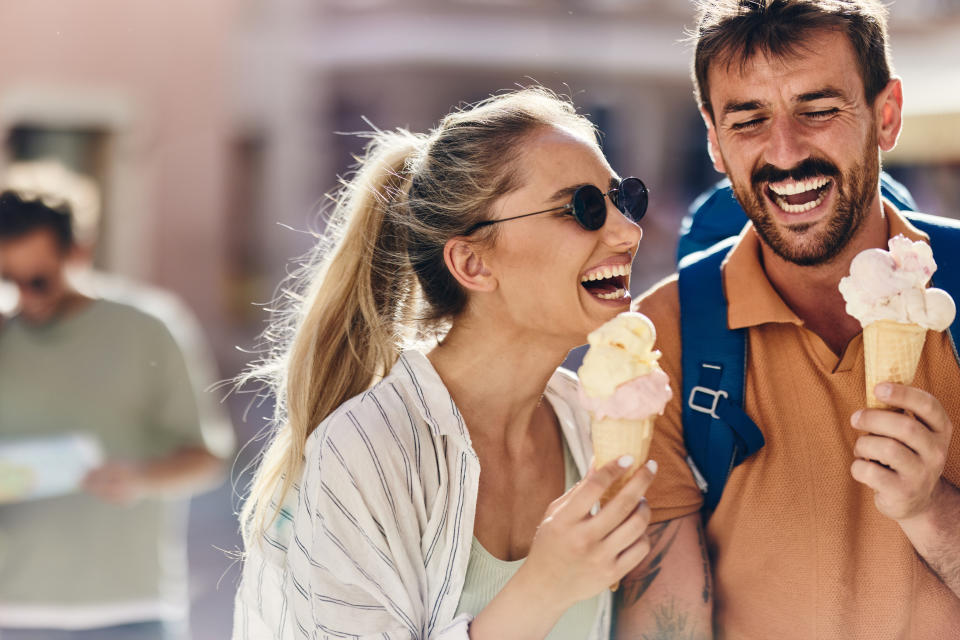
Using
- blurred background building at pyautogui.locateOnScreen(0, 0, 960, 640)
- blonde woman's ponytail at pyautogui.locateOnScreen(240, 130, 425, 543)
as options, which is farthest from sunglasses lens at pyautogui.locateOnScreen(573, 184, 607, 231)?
blurred background building at pyautogui.locateOnScreen(0, 0, 960, 640)

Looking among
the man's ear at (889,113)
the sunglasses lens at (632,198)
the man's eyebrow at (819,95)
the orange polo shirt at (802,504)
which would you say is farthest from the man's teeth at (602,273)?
the man's ear at (889,113)

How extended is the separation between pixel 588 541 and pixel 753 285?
0.85 meters

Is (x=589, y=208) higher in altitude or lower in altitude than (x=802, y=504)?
higher

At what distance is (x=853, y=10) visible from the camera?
2500mm

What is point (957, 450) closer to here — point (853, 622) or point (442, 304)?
point (853, 622)

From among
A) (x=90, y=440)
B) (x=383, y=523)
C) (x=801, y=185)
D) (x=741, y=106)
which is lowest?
(x=90, y=440)

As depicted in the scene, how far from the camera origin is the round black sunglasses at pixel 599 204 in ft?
7.95

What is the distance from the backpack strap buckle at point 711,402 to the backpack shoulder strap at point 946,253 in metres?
0.53

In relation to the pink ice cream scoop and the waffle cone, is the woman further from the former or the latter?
the waffle cone

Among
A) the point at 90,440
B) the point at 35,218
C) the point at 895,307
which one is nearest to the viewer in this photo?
the point at 895,307

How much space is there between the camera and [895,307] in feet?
7.24

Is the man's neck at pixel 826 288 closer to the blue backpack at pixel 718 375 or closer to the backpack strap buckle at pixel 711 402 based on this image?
the blue backpack at pixel 718 375

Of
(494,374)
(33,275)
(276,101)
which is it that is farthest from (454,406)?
(276,101)

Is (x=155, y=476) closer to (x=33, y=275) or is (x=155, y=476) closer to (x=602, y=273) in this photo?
(x=33, y=275)
